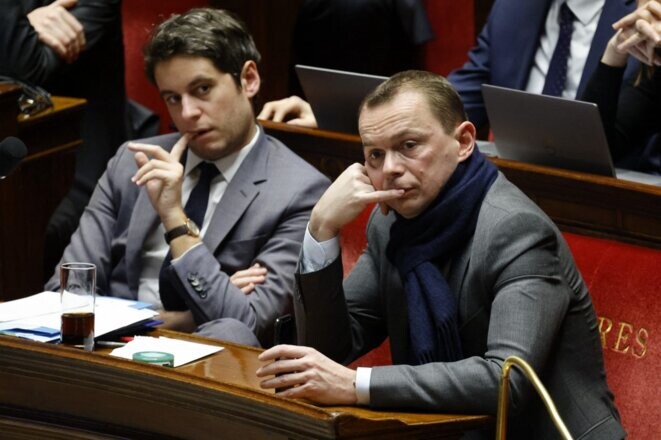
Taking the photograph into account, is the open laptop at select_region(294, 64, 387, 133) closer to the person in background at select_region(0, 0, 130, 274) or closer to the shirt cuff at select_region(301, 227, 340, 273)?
the shirt cuff at select_region(301, 227, 340, 273)

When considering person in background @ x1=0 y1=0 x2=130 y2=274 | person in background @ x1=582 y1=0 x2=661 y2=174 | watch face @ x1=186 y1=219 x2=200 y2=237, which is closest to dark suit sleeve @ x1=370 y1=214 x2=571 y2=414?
watch face @ x1=186 y1=219 x2=200 y2=237

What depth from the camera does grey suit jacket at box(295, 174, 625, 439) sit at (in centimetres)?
196

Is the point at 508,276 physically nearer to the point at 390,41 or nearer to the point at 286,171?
the point at 286,171

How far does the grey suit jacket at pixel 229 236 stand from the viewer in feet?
8.83

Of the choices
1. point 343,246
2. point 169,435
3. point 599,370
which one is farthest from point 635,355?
point 169,435

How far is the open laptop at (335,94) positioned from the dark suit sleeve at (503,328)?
93 centimetres

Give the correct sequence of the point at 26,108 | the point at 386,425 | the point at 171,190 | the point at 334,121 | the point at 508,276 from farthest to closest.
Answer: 1. the point at 26,108
2. the point at 334,121
3. the point at 171,190
4. the point at 508,276
5. the point at 386,425

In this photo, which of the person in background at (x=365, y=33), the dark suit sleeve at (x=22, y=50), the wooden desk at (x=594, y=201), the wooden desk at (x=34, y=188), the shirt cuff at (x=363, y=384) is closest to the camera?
the shirt cuff at (x=363, y=384)

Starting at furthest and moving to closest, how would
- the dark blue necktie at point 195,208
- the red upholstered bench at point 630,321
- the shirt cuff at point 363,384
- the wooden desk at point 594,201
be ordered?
the dark blue necktie at point 195,208 < the wooden desk at point 594,201 < the red upholstered bench at point 630,321 < the shirt cuff at point 363,384

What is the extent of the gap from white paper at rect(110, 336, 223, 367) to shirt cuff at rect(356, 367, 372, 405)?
34cm

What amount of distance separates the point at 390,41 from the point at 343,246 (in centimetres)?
150

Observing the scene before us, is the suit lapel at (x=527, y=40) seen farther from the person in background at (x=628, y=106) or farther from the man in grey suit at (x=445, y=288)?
the man in grey suit at (x=445, y=288)

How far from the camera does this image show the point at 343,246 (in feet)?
9.39

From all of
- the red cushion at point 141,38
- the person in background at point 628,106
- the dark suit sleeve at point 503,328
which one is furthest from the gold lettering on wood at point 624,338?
the red cushion at point 141,38
